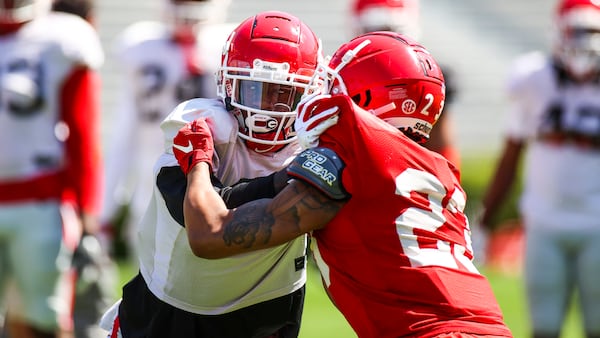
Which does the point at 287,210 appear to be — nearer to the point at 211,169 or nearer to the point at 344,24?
the point at 211,169

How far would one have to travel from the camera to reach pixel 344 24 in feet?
48.9

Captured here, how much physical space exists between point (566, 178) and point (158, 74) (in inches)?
89.8

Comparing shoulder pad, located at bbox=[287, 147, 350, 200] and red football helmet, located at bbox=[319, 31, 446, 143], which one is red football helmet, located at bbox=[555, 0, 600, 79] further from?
shoulder pad, located at bbox=[287, 147, 350, 200]

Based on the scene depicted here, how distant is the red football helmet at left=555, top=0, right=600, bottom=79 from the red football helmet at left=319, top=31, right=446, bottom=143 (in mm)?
2904

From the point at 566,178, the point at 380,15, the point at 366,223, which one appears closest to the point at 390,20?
the point at 380,15

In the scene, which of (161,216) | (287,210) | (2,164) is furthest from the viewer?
(2,164)

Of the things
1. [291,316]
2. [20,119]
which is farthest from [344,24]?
[291,316]

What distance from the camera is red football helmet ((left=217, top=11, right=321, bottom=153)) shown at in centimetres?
316

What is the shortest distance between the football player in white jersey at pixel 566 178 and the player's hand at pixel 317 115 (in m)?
3.17

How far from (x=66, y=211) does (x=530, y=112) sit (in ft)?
8.00

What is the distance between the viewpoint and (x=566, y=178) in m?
5.79

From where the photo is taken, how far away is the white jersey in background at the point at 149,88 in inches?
246

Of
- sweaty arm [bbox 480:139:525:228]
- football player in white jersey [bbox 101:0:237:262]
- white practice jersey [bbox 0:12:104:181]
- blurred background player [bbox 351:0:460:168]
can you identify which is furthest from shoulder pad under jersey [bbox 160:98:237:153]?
sweaty arm [bbox 480:139:525:228]

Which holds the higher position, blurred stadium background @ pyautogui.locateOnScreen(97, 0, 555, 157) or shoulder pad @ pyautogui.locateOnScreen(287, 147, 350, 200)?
shoulder pad @ pyautogui.locateOnScreen(287, 147, 350, 200)
